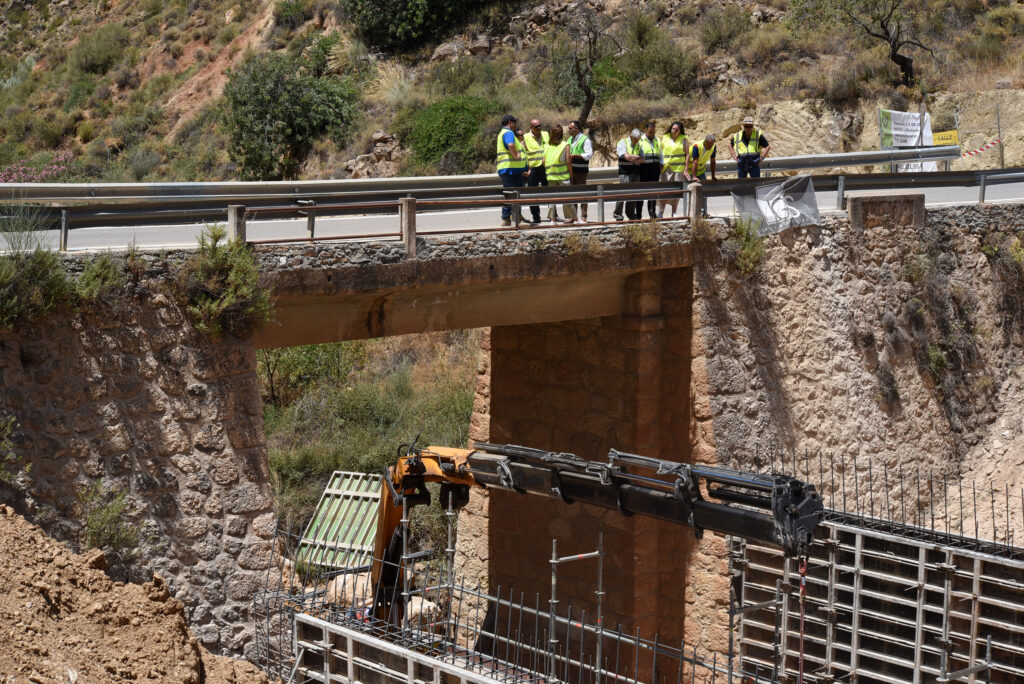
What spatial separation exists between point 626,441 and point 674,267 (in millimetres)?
2068

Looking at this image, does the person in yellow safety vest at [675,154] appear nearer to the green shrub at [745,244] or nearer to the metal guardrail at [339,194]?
the green shrub at [745,244]

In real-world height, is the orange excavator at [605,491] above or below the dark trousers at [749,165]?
below

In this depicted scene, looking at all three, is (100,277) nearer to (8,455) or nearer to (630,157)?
(8,455)

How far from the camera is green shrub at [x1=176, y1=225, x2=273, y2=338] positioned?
912cm

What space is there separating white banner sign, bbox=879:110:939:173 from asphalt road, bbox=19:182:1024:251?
13.5ft

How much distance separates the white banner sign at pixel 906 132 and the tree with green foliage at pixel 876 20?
11.9 feet


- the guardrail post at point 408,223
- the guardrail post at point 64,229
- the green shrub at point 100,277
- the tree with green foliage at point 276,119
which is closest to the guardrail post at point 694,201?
the guardrail post at point 408,223

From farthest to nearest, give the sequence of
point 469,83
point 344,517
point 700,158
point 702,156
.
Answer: point 469,83 < point 344,517 < point 700,158 < point 702,156

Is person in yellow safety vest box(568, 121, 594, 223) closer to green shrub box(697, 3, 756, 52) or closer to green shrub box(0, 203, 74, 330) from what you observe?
green shrub box(0, 203, 74, 330)

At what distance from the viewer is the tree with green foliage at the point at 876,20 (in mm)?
25250

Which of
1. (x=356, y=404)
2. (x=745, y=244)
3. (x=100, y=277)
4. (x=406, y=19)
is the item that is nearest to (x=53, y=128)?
(x=406, y=19)

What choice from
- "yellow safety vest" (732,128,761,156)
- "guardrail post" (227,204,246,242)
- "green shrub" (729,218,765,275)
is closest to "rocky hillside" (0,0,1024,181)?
"yellow safety vest" (732,128,761,156)

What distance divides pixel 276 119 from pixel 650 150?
54.7 ft

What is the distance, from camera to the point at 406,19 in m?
33.0
